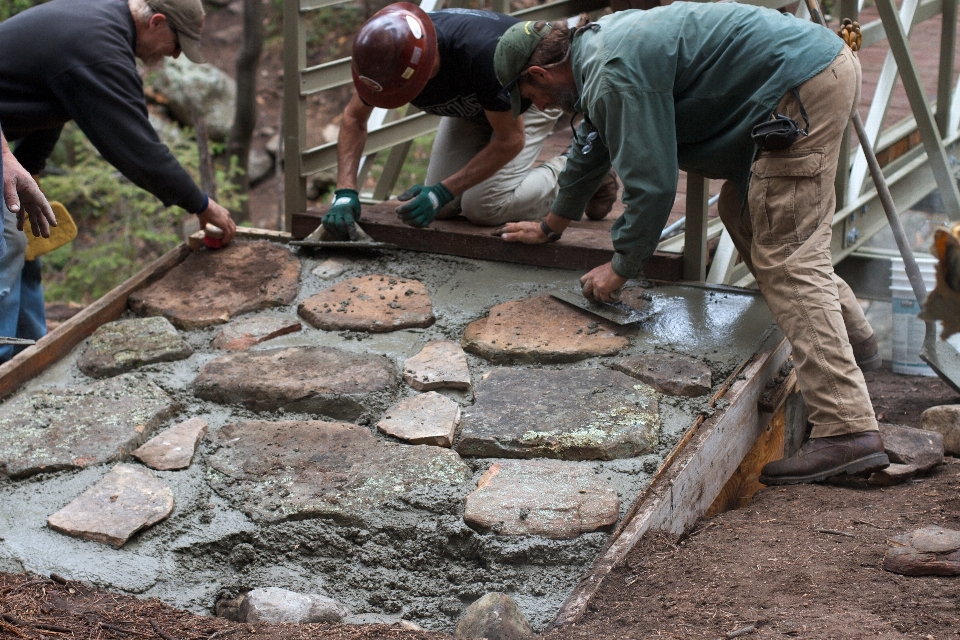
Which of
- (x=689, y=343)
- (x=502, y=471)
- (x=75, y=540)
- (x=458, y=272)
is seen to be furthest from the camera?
(x=458, y=272)

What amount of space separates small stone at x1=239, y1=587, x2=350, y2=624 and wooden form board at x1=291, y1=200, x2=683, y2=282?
2033mm

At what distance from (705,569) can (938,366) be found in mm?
1841

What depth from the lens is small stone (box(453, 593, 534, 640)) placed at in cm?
231

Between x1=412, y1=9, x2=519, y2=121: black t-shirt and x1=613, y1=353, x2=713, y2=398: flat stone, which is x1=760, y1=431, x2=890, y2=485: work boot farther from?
x1=412, y1=9, x2=519, y2=121: black t-shirt

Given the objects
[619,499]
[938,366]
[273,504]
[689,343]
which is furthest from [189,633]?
[938,366]

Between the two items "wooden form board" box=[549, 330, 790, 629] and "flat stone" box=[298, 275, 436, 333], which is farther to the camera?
"flat stone" box=[298, 275, 436, 333]

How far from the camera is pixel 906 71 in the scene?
15.0 ft

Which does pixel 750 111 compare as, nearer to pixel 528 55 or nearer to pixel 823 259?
pixel 823 259

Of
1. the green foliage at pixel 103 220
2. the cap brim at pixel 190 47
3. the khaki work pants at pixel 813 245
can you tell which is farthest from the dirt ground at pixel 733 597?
the green foliage at pixel 103 220

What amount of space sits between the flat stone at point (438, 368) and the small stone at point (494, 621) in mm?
1069

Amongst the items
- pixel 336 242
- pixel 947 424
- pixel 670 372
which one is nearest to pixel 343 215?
pixel 336 242

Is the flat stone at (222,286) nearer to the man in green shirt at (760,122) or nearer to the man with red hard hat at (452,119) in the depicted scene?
the man with red hard hat at (452,119)

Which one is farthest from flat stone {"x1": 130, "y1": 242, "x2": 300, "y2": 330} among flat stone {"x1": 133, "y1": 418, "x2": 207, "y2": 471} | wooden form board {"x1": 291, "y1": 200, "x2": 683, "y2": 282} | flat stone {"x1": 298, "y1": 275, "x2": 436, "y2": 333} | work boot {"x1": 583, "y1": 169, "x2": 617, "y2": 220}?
work boot {"x1": 583, "y1": 169, "x2": 617, "y2": 220}

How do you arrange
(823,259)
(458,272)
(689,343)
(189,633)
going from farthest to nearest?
(458,272), (689,343), (823,259), (189,633)
